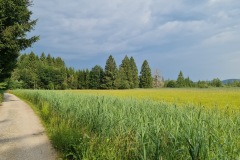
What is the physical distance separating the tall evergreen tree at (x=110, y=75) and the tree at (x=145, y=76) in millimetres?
11333

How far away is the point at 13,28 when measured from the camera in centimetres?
1844

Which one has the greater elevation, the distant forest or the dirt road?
the distant forest

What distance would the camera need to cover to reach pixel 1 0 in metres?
16.6

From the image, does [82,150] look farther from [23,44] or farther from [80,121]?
[23,44]

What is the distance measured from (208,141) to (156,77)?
10836cm

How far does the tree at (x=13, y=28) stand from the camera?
18.0m

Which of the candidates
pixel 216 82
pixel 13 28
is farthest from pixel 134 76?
pixel 13 28

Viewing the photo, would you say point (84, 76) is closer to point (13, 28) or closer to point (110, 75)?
point (110, 75)

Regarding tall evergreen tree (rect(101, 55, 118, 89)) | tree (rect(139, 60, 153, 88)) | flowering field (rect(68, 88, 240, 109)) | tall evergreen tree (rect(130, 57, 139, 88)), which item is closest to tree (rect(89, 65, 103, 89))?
tall evergreen tree (rect(101, 55, 118, 89))

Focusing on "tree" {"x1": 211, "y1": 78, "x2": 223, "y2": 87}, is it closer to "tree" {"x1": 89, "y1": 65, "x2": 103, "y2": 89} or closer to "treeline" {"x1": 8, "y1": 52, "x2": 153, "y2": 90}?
"treeline" {"x1": 8, "y1": 52, "x2": 153, "y2": 90}

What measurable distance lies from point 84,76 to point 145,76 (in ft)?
73.0

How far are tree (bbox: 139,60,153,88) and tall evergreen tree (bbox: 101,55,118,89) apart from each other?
1133 centimetres

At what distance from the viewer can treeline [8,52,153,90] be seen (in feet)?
286

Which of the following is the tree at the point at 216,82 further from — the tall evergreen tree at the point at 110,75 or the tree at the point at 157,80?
the tall evergreen tree at the point at 110,75
